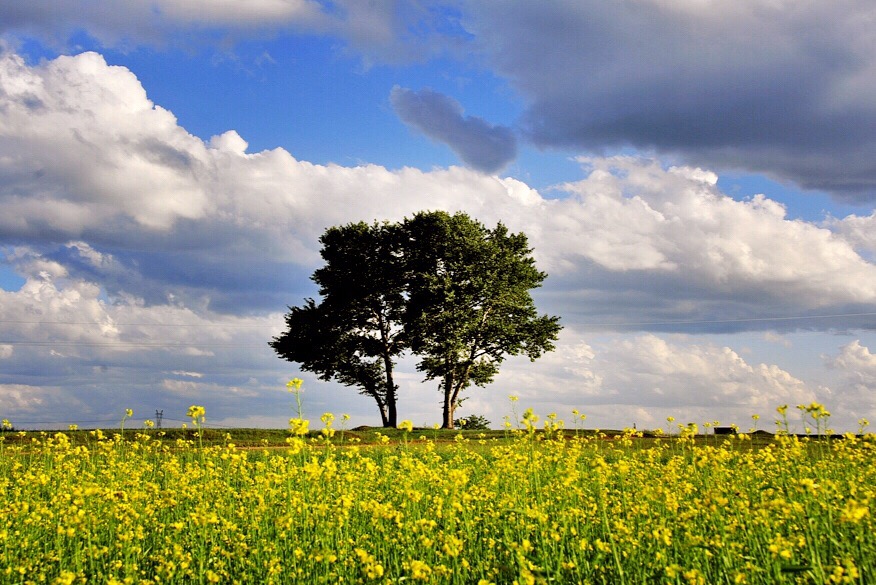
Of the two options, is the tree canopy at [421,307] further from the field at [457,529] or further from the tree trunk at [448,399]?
the field at [457,529]

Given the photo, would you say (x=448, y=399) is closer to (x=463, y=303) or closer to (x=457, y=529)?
(x=463, y=303)

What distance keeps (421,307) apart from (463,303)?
2.30m

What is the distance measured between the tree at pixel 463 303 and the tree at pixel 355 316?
4.89 ft

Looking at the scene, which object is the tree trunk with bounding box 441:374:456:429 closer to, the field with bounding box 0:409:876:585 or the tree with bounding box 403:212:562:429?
the tree with bounding box 403:212:562:429

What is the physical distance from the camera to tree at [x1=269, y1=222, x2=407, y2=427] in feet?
125

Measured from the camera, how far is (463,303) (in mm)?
35844

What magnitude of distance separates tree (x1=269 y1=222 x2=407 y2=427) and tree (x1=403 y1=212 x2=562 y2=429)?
4.89 feet

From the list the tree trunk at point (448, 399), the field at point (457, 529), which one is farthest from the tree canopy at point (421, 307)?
the field at point (457, 529)

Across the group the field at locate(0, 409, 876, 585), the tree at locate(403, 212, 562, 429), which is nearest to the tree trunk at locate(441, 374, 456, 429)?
the tree at locate(403, 212, 562, 429)

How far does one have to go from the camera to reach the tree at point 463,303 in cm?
3556

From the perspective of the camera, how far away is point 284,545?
686cm

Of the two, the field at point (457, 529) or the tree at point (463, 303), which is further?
the tree at point (463, 303)

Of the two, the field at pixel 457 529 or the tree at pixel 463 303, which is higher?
the tree at pixel 463 303

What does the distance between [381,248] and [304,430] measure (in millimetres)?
32693
